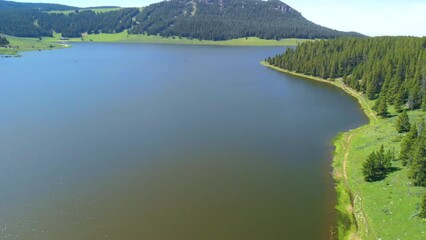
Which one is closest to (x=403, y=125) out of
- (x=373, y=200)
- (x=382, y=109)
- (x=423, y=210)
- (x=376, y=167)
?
(x=382, y=109)

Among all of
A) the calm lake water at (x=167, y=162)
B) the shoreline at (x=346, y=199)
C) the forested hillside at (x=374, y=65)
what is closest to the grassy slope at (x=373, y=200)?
the shoreline at (x=346, y=199)

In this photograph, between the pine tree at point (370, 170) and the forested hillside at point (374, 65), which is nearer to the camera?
the pine tree at point (370, 170)

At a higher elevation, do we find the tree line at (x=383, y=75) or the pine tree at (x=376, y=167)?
the tree line at (x=383, y=75)

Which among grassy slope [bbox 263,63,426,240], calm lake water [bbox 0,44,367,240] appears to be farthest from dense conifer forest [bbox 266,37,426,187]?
calm lake water [bbox 0,44,367,240]

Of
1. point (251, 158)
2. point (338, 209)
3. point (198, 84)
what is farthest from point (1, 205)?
point (198, 84)

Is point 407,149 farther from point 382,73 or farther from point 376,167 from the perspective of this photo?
point 382,73

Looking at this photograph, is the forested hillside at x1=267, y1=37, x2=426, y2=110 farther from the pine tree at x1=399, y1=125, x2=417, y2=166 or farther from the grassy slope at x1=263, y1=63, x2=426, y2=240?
the pine tree at x1=399, y1=125, x2=417, y2=166

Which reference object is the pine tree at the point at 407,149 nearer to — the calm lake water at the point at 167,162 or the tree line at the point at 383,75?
the tree line at the point at 383,75
